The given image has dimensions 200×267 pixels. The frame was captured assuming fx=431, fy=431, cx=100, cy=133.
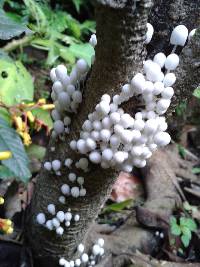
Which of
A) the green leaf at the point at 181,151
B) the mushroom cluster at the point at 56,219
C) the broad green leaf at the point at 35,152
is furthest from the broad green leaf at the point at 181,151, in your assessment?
the mushroom cluster at the point at 56,219

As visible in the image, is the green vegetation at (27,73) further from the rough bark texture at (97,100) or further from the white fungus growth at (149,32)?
the white fungus growth at (149,32)

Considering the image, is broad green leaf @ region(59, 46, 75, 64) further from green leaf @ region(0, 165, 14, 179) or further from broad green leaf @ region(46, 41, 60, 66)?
green leaf @ region(0, 165, 14, 179)

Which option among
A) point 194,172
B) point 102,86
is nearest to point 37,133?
point 194,172

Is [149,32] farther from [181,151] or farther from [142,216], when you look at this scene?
[181,151]

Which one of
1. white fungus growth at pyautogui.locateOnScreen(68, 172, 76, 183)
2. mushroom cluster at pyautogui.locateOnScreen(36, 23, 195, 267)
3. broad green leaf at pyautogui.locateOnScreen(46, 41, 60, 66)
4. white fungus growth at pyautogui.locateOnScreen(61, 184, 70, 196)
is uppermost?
mushroom cluster at pyautogui.locateOnScreen(36, 23, 195, 267)

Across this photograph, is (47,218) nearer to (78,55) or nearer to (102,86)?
(102,86)

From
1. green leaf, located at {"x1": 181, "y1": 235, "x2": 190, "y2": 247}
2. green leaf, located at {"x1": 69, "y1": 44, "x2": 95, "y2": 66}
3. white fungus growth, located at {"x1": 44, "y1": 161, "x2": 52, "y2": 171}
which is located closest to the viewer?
white fungus growth, located at {"x1": 44, "y1": 161, "x2": 52, "y2": 171}

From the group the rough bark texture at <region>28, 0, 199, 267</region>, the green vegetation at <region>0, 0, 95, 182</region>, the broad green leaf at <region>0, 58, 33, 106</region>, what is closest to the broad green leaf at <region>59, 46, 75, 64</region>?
the green vegetation at <region>0, 0, 95, 182</region>
